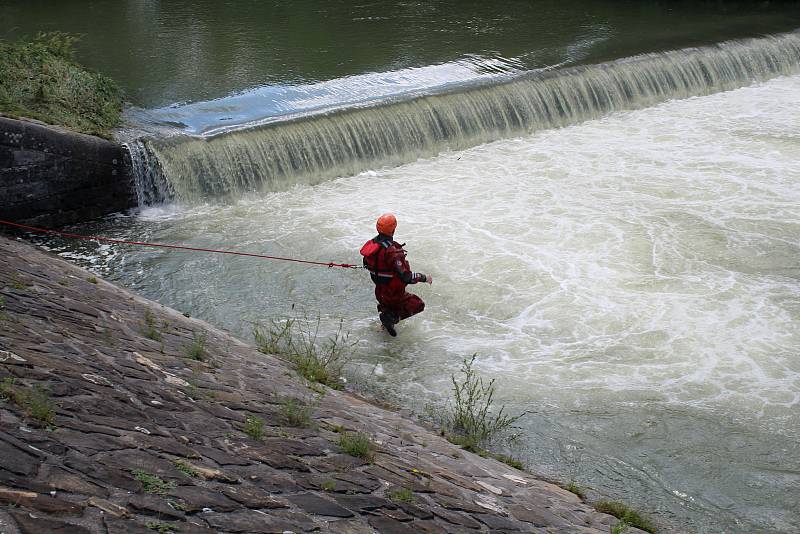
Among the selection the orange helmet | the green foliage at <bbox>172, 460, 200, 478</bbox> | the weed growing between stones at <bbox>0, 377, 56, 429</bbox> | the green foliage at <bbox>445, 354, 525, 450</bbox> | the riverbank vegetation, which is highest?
the riverbank vegetation

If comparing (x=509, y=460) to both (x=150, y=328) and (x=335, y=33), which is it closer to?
(x=150, y=328)

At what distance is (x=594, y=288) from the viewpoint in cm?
933

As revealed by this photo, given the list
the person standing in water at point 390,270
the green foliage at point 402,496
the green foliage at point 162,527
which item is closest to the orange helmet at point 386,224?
the person standing in water at point 390,270

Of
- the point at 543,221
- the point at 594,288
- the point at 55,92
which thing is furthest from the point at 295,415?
the point at 55,92

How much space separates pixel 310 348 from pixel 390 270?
39.2 inches

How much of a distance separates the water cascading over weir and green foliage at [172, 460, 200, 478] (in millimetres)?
7822

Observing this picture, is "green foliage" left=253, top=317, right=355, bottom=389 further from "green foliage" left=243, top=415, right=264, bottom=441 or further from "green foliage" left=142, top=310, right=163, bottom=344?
"green foliage" left=243, top=415, right=264, bottom=441

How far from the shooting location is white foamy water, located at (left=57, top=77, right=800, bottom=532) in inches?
261

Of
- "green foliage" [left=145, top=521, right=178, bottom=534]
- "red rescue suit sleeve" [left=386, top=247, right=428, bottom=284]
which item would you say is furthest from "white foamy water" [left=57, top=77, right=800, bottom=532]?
"green foliage" [left=145, top=521, right=178, bottom=534]

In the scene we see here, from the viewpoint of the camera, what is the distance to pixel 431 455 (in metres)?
5.70

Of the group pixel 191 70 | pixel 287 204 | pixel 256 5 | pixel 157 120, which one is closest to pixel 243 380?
pixel 287 204

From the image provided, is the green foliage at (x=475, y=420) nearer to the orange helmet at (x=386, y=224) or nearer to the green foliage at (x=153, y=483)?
the orange helmet at (x=386, y=224)

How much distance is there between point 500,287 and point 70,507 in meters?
6.39

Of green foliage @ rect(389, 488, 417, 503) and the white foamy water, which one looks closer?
green foliage @ rect(389, 488, 417, 503)
